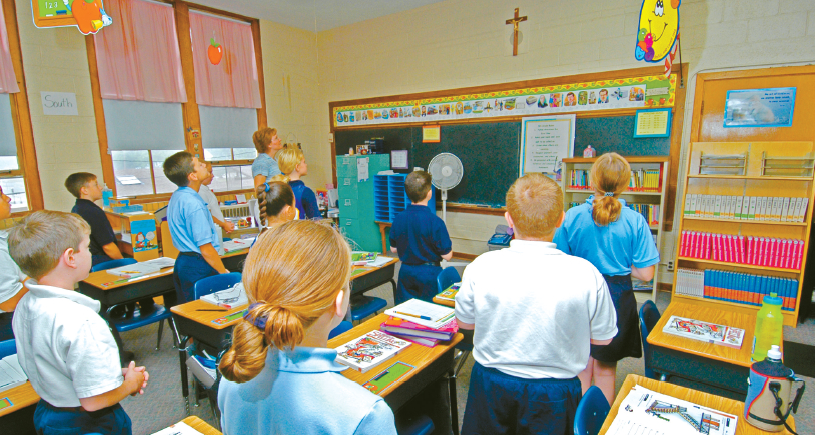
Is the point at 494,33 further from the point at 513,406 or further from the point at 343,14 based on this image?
the point at 513,406

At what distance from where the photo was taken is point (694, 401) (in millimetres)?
1388

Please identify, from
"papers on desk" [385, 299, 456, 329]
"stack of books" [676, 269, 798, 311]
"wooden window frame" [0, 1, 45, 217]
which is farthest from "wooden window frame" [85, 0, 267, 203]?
"stack of books" [676, 269, 798, 311]

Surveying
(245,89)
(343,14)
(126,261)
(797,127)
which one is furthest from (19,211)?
(797,127)

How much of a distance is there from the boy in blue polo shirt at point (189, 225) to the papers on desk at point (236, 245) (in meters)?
0.88

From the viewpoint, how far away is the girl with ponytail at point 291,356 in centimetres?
68

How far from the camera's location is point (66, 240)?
1.43 metres

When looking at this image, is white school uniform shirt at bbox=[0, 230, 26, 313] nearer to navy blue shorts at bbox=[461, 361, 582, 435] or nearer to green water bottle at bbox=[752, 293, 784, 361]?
navy blue shorts at bbox=[461, 361, 582, 435]

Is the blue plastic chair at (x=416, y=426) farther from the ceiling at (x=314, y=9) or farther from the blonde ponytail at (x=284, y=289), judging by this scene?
the ceiling at (x=314, y=9)

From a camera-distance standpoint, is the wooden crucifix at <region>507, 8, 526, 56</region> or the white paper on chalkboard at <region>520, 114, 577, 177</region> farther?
the wooden crucifix at <region>507, 8, 526, 56</region>

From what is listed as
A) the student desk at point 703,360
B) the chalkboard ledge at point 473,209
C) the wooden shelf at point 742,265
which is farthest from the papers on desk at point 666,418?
the chalkboard ledge at point 473,209

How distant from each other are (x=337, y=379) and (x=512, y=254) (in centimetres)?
80

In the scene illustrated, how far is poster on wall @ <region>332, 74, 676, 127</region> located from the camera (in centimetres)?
422

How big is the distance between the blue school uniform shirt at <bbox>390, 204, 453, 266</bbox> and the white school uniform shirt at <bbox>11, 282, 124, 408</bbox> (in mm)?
1775

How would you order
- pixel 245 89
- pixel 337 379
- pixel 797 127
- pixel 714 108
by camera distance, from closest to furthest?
A: pixel 337 379
pixel 797 127
pixel 714 108
pixel 245 89
